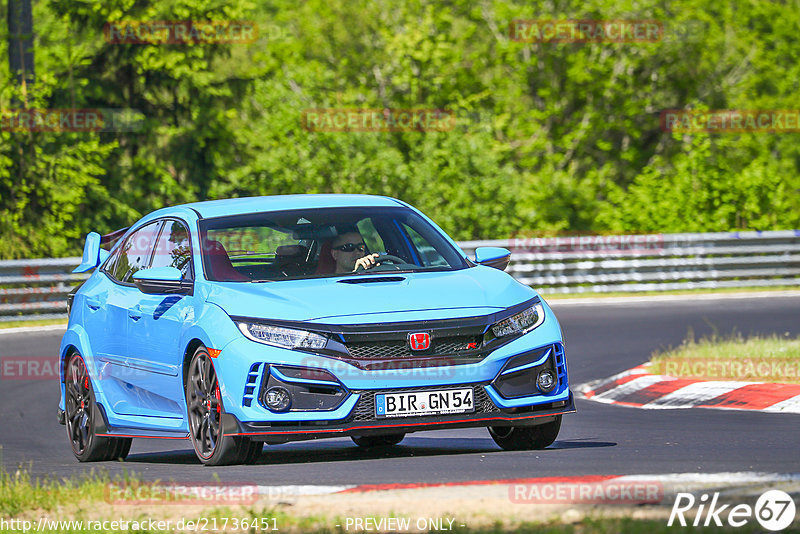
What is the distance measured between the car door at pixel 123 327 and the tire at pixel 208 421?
797mm

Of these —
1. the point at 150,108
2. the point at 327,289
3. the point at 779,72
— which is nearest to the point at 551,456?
the point at 327,289

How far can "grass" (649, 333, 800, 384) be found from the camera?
42.5 feet

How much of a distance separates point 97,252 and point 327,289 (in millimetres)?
2802

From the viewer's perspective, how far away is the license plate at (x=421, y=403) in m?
7.99

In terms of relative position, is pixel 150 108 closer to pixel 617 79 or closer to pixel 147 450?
pixel 617 79

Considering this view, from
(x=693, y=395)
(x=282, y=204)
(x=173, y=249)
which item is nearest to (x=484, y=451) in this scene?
(x=282, y=204)

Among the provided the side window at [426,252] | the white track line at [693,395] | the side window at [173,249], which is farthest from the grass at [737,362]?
the side window at [173,249]

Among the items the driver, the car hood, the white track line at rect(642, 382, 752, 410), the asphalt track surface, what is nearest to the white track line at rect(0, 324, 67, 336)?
the asphalt track surface

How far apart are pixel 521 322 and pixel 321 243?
158cm

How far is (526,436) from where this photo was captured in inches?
356

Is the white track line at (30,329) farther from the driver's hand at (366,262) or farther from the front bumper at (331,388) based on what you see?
the front bumper at (331,388)

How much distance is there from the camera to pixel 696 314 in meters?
22.6

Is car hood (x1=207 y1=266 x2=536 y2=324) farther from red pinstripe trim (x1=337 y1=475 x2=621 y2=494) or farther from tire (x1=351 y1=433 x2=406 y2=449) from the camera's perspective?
tire (x1=351 y1=433 x2=406 y2=449)

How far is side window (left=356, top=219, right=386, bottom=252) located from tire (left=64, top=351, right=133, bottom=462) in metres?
2.14
